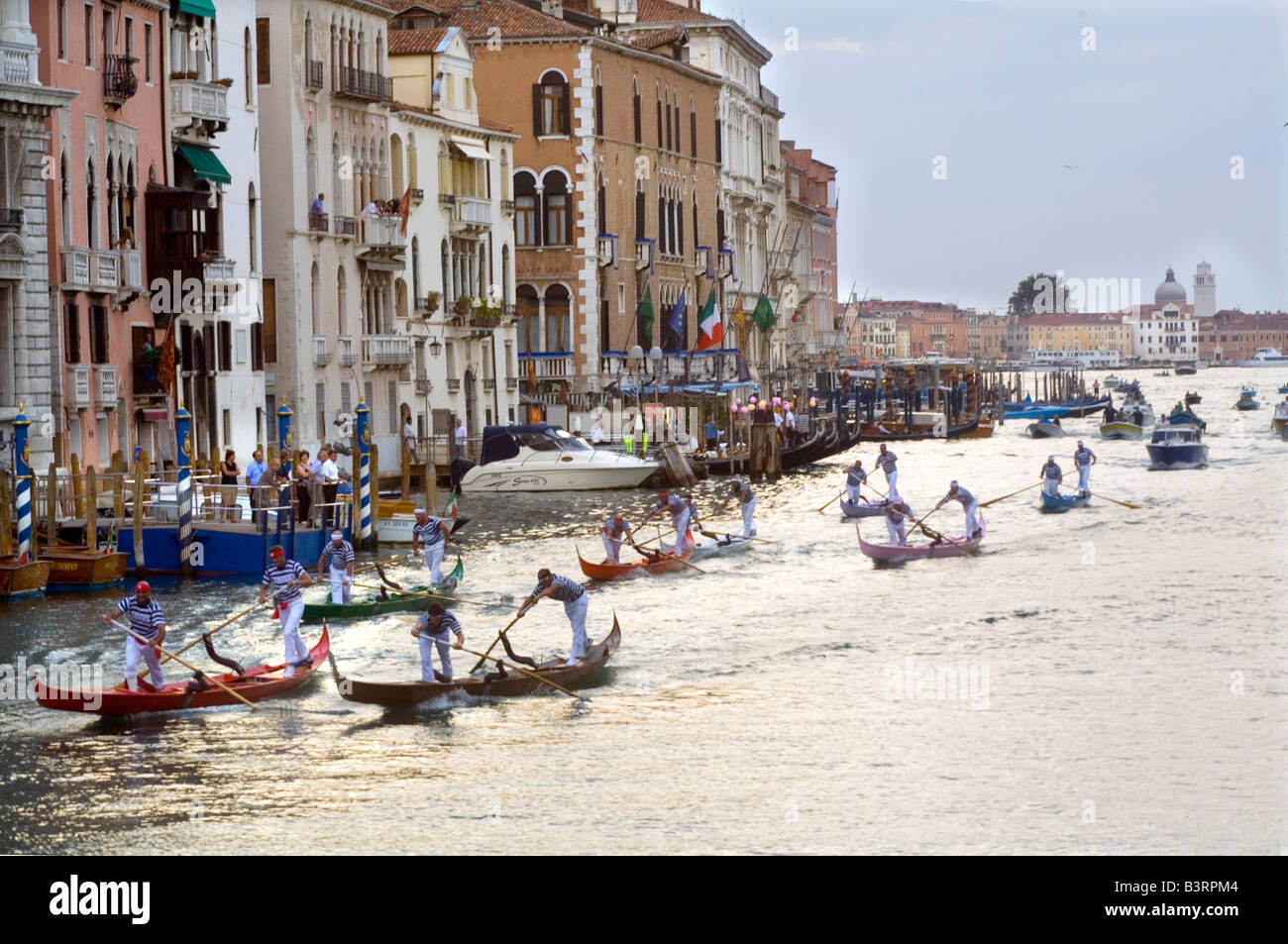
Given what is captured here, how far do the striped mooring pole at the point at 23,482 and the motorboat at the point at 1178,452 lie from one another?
4192cm

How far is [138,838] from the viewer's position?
1817cm

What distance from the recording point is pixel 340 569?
3044 centimetres

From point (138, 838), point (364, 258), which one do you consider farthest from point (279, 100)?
point (138, 838)

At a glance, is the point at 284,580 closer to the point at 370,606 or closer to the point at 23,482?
the point at 370,606

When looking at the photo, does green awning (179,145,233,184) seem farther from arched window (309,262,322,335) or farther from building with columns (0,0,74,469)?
building with columns (0,0,74,469)

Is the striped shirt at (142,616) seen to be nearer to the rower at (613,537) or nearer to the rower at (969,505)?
the rower at (613,537)

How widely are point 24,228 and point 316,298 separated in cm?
1685

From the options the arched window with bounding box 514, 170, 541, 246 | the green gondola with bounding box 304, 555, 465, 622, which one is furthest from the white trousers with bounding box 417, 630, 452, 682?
the arched window with bounding box 514, 170, 541, 246

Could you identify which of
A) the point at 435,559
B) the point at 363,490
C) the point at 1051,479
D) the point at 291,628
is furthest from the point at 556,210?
the point at 291,628

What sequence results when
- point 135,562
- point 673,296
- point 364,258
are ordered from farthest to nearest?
point 673,296 < point 364,258 < point 135,562

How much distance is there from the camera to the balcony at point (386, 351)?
55.2m
